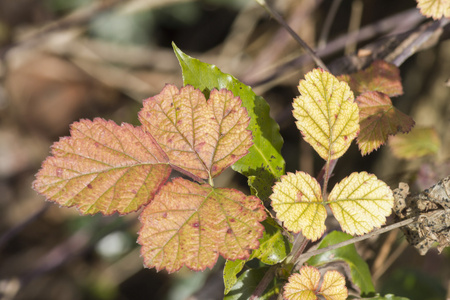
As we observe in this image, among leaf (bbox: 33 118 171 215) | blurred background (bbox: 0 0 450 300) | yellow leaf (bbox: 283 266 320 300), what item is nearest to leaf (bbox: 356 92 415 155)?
yellow leaf (bbox: 283 266 320 300)

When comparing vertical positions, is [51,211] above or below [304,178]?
above

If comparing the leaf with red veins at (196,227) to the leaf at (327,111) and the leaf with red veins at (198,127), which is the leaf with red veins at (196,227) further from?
the leaf at (327,111)

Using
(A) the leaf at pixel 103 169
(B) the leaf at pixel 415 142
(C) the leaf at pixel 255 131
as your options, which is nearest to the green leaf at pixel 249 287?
(C) the leaf at pixel 255 131

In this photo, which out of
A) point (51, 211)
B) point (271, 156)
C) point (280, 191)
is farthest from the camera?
point (51, 211)

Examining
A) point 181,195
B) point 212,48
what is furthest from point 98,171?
point 212,48

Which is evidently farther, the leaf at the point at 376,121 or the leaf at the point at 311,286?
the leaf at the point at 376,121

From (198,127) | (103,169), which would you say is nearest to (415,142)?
(198,127)

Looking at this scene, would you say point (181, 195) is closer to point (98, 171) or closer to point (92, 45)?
point (98, 171)
